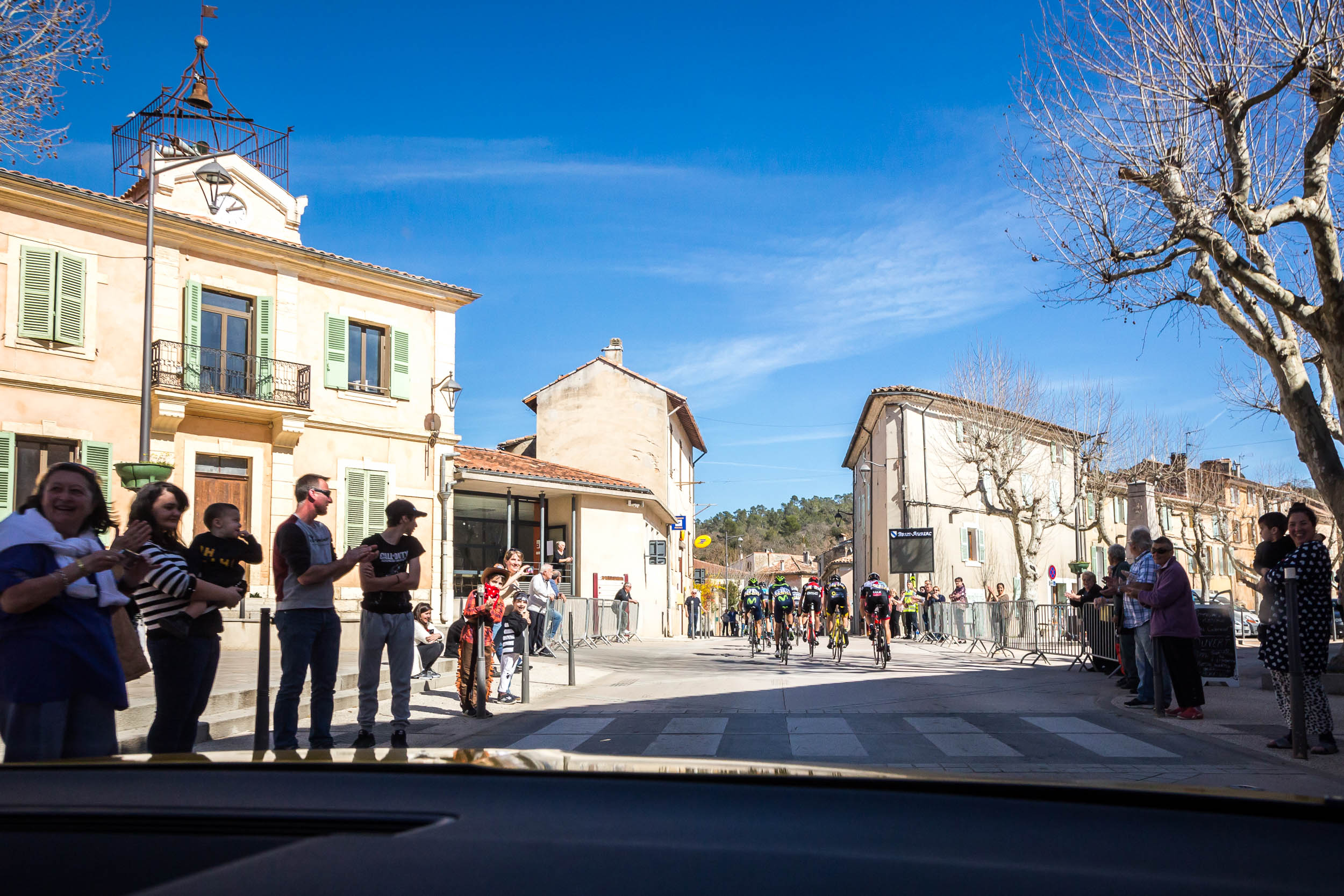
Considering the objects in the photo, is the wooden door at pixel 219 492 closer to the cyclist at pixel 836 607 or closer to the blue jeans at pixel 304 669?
the cyclist at pixel 836 607

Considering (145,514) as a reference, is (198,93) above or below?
above

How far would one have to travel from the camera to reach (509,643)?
12.0m

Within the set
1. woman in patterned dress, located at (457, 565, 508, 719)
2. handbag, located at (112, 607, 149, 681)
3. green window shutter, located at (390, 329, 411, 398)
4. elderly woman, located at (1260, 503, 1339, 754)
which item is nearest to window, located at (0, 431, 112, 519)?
green window shutter, located at (390, 329, 411, 398)

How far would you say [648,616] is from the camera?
35531 mm

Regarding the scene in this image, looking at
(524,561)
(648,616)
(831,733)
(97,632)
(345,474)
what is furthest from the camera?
(648,616)

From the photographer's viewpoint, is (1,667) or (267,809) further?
(1,667)

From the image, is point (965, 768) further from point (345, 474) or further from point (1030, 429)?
point (1030, 429)

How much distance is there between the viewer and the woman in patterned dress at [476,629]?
413 inches

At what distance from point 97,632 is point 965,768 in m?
5.48

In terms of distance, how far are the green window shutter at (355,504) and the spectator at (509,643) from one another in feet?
43.5

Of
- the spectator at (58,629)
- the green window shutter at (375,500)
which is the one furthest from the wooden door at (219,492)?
the spectator at (58,629)

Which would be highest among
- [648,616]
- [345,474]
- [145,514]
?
[345,474]

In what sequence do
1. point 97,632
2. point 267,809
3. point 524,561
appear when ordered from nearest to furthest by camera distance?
point 267,809 → point 97,632 → point 524,561

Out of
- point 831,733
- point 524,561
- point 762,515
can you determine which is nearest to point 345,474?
point 524,561
